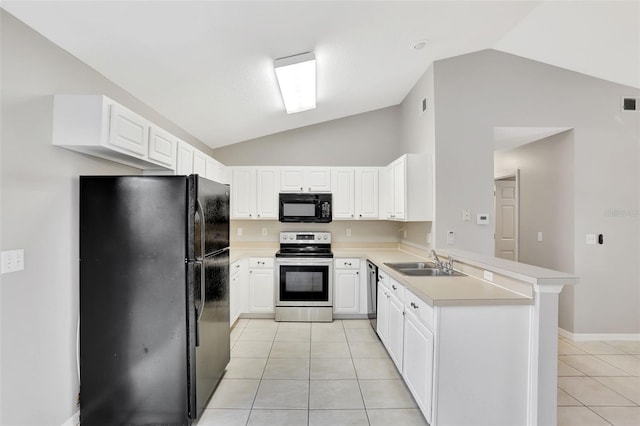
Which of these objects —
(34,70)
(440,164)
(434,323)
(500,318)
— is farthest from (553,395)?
(34,70)

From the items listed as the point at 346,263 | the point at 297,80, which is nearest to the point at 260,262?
the point at 346,263

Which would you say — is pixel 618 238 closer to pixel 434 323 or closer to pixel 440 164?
pixel 440 164

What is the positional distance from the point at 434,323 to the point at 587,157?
10.2ft

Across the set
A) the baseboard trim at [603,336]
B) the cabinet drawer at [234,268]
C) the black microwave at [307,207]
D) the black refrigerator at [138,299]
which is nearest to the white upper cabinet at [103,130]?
the black refrigerator at [138,299]

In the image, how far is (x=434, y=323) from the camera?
1.87m

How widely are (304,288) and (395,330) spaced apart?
1572 mm

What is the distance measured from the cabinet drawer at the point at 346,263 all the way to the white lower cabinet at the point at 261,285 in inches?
34.9

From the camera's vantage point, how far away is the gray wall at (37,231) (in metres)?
1.53

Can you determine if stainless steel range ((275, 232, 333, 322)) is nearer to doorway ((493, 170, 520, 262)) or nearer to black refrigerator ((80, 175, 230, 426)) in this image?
black refrigerator ((80, 175, 230, 426))

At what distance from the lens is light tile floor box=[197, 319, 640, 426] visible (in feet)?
6.93

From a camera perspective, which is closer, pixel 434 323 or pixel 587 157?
pixel 434 323

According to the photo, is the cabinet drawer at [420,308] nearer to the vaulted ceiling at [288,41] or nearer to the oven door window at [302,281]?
the oven door window at [302,281]

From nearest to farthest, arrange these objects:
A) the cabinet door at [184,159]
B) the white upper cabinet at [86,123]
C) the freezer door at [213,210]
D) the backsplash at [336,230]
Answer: the white upper cabinet at [86,123] < the freezer door at [213,210] < the cabinet door at [184,159] < the backsplash at [336,230]

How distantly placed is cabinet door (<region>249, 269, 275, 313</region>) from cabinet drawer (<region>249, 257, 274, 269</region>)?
0.06m
